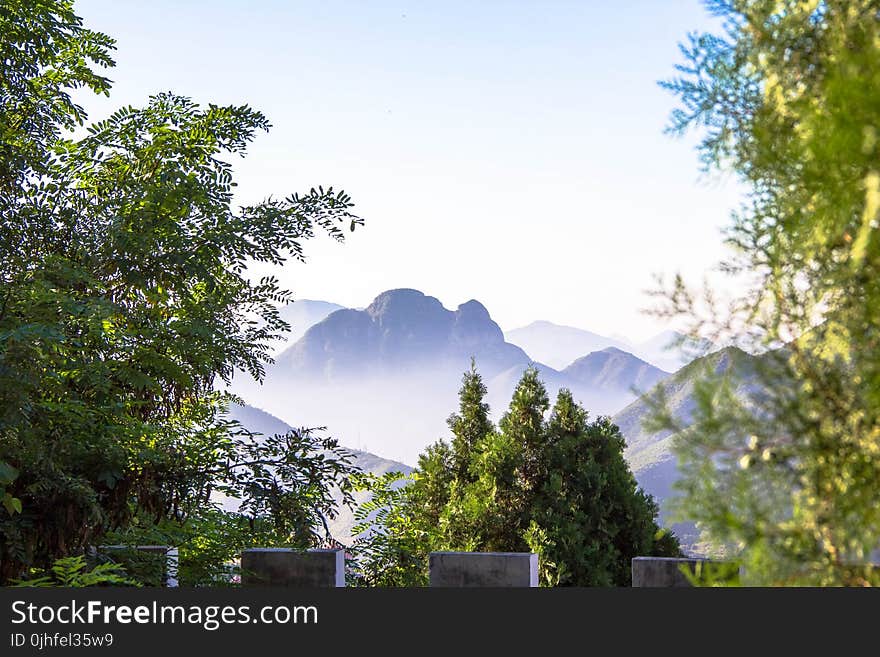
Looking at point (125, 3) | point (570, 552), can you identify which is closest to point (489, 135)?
point (125, 3)

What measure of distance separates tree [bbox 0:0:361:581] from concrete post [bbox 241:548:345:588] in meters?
0.40

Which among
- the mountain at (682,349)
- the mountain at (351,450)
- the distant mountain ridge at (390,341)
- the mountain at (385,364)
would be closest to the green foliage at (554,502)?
the mountain at (351,450)

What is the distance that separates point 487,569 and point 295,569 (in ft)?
3.65

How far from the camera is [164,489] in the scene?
178 inches

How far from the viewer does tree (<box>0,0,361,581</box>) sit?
146 inches

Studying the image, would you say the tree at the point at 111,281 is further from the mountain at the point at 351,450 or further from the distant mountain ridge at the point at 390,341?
the distant mountain ridge at the point at 390,341

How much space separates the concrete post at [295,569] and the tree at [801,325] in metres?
3.45

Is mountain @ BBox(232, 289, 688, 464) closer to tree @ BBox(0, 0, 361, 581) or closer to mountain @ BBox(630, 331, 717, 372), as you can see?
tree @ BBox(0, 0, 361, 581)

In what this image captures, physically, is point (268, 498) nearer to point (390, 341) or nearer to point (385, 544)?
point (385, 544)

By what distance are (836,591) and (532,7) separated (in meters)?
4.32

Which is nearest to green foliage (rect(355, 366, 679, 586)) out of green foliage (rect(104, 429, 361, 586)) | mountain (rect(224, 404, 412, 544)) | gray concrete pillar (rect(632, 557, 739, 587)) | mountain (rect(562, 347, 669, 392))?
mountain (rect(224, 404, 412, 544))

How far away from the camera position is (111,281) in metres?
4.79

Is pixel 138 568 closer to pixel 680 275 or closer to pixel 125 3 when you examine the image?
pixel 680 275

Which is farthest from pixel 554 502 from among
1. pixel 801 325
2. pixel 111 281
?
pixel 801 325
